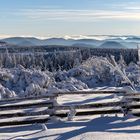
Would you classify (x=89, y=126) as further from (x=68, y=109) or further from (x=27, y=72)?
(x=27, y=72)

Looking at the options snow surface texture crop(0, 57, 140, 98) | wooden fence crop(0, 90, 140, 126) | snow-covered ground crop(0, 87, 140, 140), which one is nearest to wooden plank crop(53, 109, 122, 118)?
wooden fence crop(0, 90, 140, 126)

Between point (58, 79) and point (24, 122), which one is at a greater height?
point (24, 122)

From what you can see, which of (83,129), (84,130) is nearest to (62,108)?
(83,129)

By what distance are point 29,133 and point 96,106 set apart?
2.47 metres

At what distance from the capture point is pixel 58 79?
114 ft

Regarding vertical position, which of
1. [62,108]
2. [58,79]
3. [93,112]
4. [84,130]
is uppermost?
[62,108]

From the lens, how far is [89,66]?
34.7 metres

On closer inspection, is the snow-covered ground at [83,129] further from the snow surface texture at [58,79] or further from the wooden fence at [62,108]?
the snow surface texture at [58,79]

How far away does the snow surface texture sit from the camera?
25.7 meters

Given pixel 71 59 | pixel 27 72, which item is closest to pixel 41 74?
pixel 27 72

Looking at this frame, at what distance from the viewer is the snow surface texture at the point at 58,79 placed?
25688mm

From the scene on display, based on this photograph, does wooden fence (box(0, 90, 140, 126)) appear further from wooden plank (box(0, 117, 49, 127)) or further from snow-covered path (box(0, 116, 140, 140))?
snow-covered path (box(0, 116, 140, 140))

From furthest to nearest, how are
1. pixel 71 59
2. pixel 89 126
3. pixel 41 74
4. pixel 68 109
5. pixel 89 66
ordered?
1. pixel 71 59
2. pixel 89 66
3. pixel 41 74
4. pixel 68 109
5. pixel 89 126

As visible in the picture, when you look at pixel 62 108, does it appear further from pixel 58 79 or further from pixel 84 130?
pixel 58 79
